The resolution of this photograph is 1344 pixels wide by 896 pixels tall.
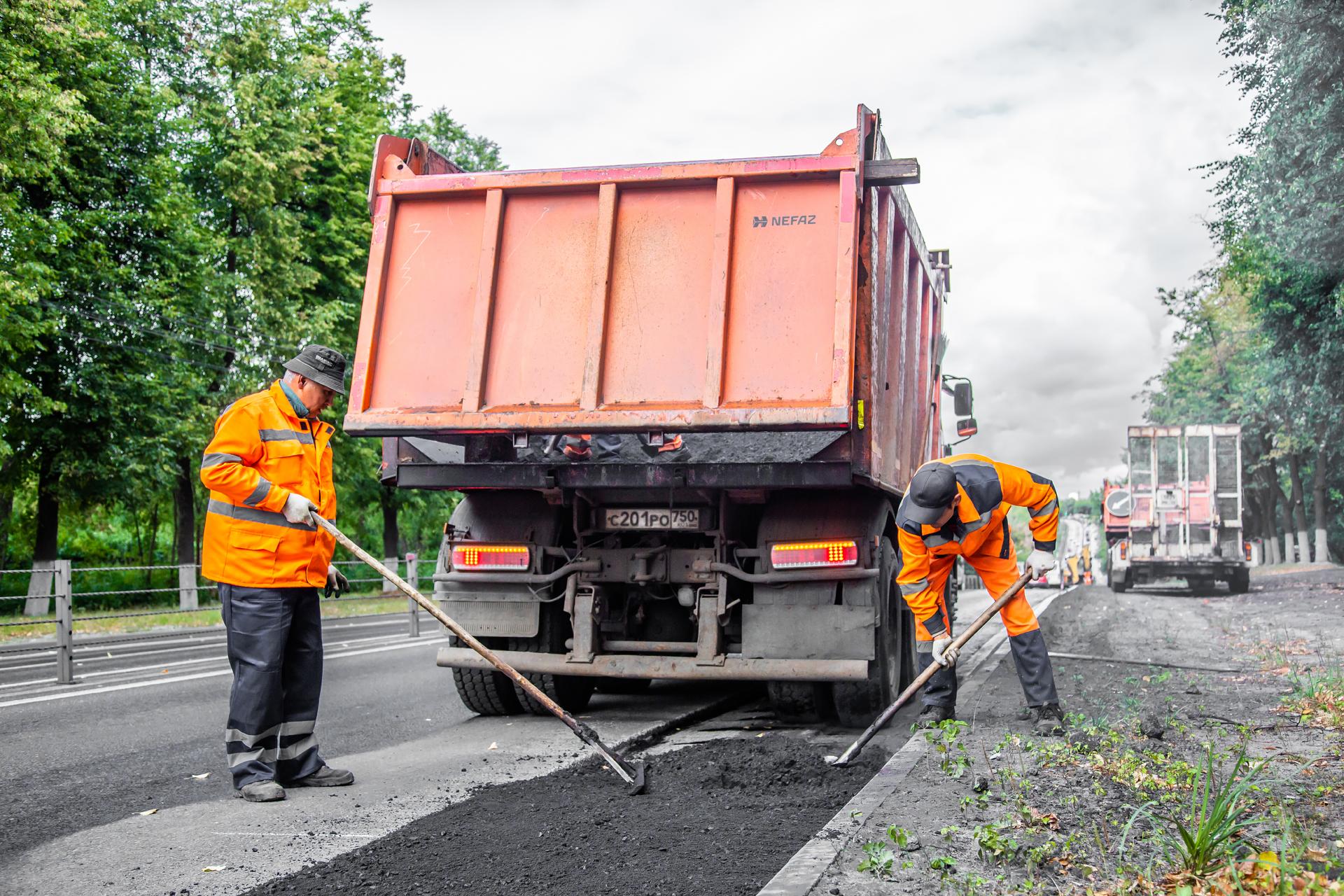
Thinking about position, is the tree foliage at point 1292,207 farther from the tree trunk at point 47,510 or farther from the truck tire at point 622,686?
the tree trunk at point 47,510

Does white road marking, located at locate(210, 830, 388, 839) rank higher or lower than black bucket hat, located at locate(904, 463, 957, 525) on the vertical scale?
lower

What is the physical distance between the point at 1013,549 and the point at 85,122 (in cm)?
1596

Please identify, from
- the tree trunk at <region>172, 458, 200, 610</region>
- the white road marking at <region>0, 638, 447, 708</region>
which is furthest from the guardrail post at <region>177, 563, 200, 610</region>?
the white road marking at <region>0, 638, 447, 708</region>

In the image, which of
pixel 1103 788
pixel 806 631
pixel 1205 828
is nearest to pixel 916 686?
pixel 806 631

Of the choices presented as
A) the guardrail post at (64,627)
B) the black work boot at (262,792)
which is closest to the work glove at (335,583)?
the black work boot at (262,792)

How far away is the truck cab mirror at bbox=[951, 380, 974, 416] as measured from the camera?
31.1ft

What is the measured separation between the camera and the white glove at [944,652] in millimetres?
5523

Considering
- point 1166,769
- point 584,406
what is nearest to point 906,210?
point 584,406

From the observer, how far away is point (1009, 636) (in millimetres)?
5922

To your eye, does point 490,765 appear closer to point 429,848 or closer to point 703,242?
point 429,848

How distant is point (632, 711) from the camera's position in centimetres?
710

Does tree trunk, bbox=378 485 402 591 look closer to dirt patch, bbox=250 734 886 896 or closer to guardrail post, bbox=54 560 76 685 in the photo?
guardrail post, bbox=54 560 76 685

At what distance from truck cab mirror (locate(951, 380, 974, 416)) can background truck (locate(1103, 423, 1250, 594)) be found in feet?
49.1

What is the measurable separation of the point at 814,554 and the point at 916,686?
0.85 meters
